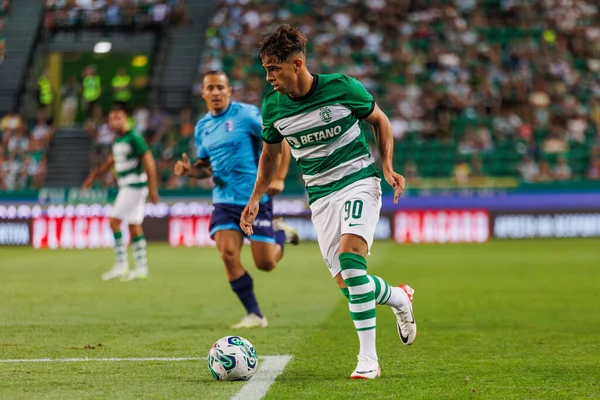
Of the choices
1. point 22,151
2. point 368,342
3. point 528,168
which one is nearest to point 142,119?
point 22,151

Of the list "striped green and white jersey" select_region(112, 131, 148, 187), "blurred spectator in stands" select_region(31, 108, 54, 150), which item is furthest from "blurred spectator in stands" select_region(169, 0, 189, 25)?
"striped green and white jersey" select_region(112, 131, 148, 187)

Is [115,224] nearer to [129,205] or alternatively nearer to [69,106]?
[129,205]

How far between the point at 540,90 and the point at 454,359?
71.7 feet

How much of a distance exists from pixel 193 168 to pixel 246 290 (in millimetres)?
1293

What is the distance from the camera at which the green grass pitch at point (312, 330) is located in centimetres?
648

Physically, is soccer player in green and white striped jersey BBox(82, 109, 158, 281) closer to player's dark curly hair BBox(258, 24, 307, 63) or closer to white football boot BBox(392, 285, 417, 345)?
white football boot BBox(392, 285, 417, 345)

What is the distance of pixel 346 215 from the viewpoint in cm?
691

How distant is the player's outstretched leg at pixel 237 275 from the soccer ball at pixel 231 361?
2982mm

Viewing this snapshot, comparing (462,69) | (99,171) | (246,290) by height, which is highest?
(246,290)

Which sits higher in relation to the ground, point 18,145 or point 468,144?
point 468,144

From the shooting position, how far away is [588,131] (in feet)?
90.4

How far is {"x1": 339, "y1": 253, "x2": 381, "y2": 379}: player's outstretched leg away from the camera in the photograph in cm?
675

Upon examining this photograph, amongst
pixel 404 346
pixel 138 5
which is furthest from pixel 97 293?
pixel 138 5

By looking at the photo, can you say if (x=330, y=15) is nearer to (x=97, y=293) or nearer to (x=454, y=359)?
(x=97, y=293)
